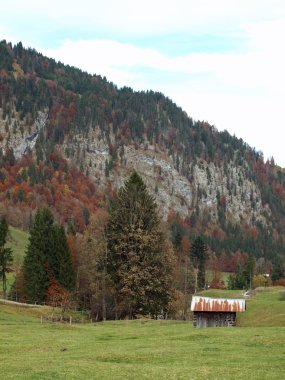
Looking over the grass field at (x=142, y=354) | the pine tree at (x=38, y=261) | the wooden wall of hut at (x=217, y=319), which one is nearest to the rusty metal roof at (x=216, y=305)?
the wooden wall of hut at (x=217, y=319)

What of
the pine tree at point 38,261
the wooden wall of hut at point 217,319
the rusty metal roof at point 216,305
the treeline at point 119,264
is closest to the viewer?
the rusty metal roof at point 216,305

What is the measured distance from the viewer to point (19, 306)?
8488 centimetres

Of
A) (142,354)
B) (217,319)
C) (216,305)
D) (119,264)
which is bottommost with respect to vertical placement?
(142,354)

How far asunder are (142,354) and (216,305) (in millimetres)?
27516

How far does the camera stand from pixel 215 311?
62.2 metres

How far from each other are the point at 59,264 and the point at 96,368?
225 feet

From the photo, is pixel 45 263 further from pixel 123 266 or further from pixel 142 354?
pixel 142 354

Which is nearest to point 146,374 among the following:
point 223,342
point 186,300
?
point 223,342

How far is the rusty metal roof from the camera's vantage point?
6178 centimetres

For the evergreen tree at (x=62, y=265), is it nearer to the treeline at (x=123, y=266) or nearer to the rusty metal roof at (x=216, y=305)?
the treeline at (x=123, y=266)

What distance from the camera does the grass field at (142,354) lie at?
92.6ft

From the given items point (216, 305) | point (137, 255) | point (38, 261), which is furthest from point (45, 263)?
point (216, 305)

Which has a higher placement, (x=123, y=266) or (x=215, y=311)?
(x=123, y=266)

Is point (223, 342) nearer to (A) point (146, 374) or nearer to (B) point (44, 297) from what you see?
(A) point (146, 374)
